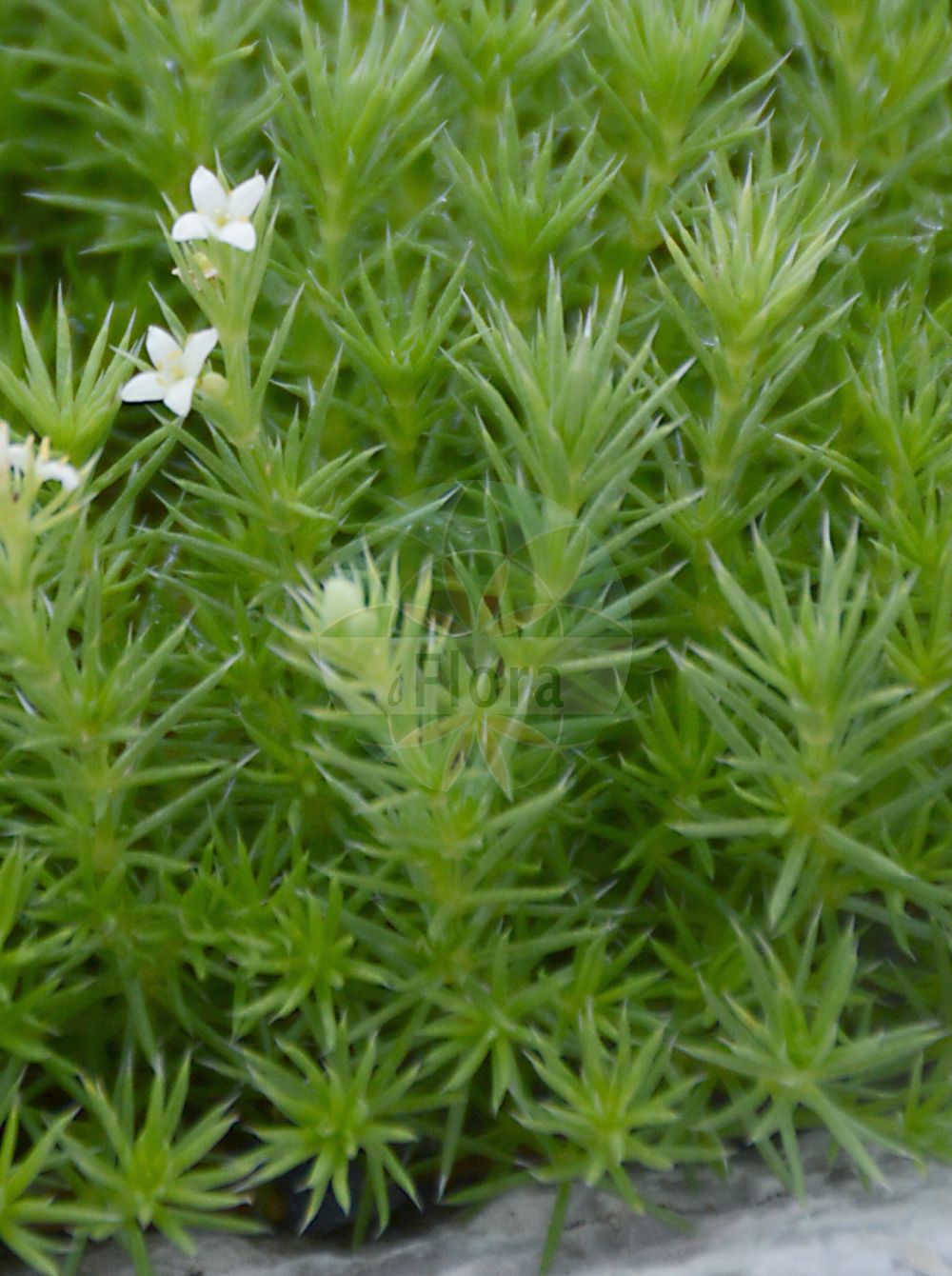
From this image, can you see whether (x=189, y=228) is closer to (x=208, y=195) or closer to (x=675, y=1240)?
(x=208, y=195)

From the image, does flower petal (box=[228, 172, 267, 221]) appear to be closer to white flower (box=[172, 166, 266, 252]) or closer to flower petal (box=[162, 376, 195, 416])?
white flower (box=[172, 166, 266, 252])

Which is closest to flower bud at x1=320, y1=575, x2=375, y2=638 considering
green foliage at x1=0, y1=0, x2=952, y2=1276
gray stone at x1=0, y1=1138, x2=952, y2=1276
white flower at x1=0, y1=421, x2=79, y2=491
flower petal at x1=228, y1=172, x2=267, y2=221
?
green foliage at x1=0, y1=0, x2=952, y2=1276

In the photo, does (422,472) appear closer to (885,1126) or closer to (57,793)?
(57,793)

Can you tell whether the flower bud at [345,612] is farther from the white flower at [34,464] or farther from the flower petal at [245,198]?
the flower petal at [245,198]

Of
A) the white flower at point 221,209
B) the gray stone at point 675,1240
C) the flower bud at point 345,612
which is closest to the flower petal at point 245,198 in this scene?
the white flower at point 221,209

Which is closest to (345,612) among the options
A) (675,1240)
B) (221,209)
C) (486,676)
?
(486,676)

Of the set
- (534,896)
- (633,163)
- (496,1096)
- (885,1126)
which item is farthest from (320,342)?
(885,1126)
